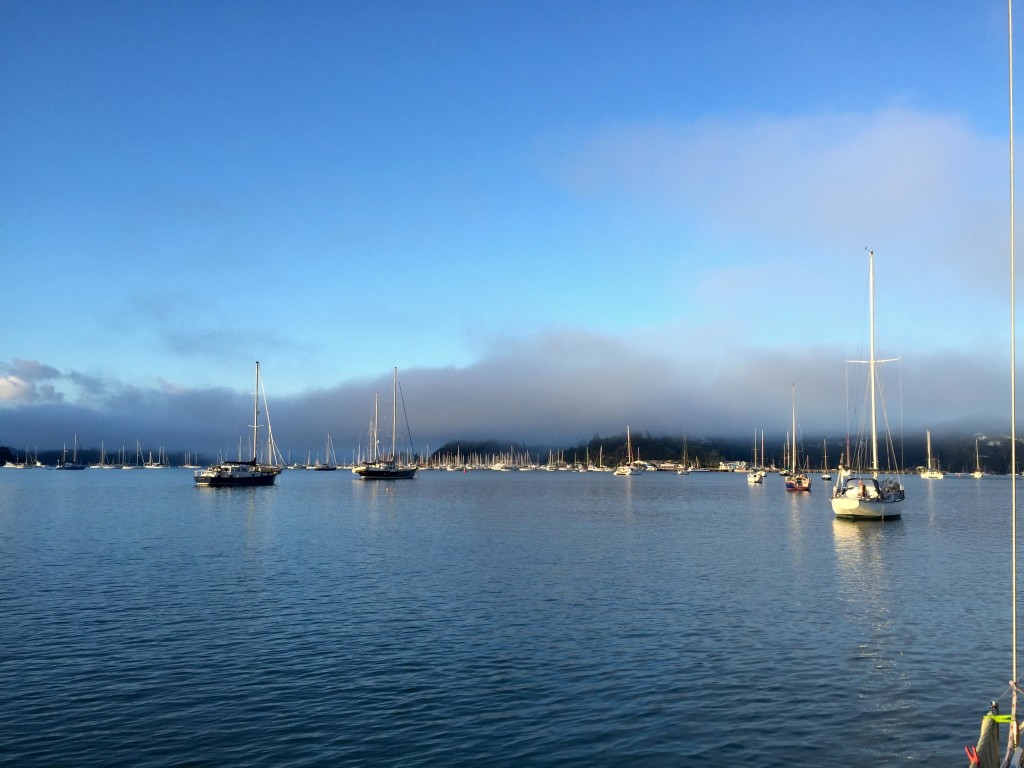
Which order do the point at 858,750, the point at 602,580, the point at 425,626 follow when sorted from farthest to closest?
1. the point at 602,580
2. the point at 425,626
3. the point at 858,750

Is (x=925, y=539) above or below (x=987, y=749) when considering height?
below

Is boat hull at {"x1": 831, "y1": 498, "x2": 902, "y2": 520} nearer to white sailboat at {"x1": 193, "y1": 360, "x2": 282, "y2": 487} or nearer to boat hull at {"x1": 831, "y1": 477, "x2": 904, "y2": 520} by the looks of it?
boat hull at {"x1": 831, "y1": 477, "x2": 904, "y2": 520}

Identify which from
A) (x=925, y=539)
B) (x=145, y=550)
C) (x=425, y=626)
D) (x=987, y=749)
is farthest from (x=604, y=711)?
(x=925, y=539)

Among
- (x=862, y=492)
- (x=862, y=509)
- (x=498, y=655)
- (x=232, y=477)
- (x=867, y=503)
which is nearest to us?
(x=498, y=655)

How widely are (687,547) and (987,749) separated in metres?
45.4

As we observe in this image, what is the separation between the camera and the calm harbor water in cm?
1862

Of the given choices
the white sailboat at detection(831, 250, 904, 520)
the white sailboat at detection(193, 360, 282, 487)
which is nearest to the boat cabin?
the white sailboat at detection(831, 250, 904, 520)

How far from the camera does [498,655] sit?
2625 cm

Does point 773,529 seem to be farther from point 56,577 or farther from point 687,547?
point 56,577

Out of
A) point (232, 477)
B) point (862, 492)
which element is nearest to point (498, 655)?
point (862, 492)

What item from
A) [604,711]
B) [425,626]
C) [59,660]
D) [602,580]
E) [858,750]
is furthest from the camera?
[602,580]

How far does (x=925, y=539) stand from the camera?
65.7 m

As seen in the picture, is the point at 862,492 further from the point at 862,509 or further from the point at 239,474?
the point at 239,474

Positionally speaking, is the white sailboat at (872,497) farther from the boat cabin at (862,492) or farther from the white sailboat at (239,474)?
the white sailboat at (239,474)
